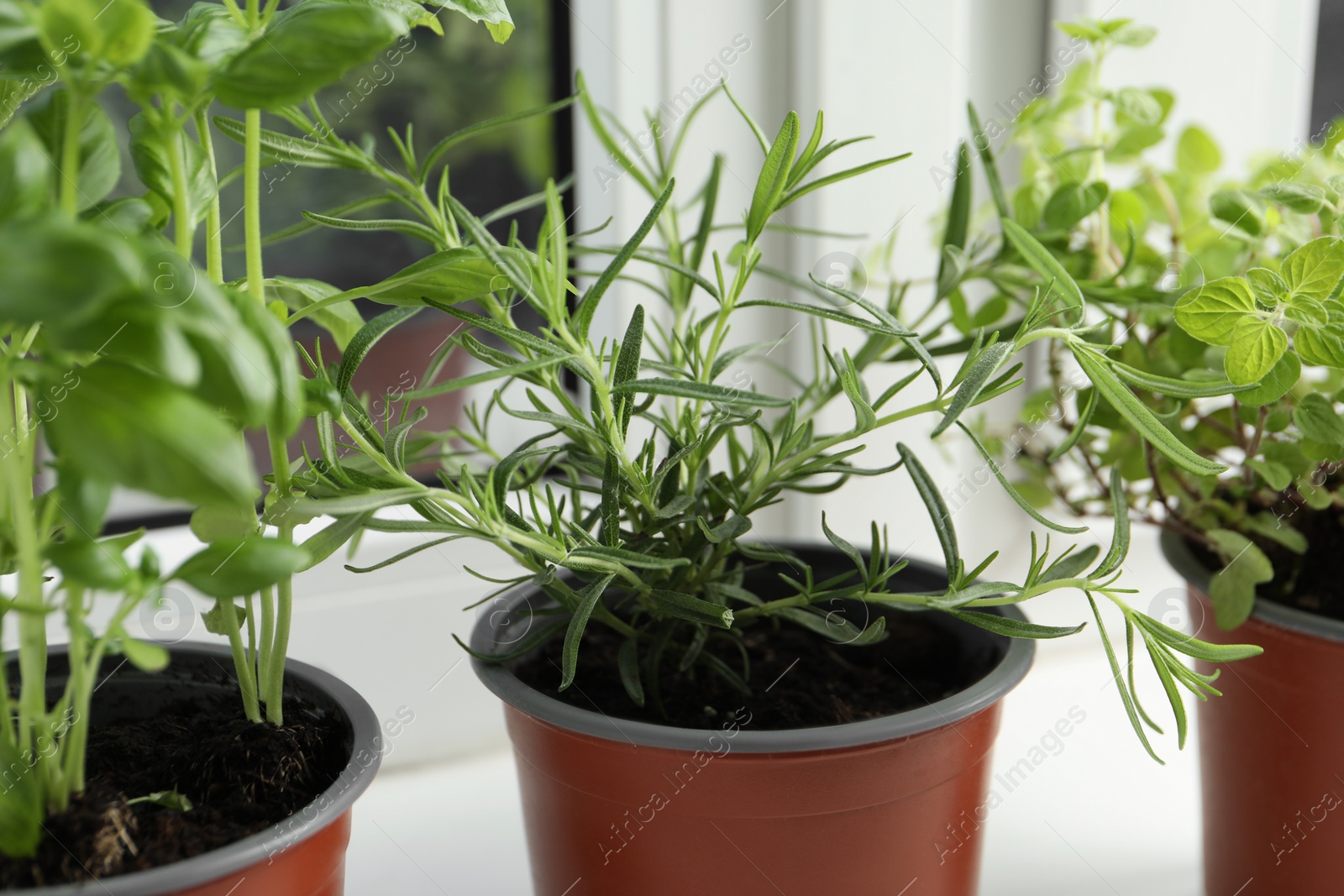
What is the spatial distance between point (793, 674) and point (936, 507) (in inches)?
5.7

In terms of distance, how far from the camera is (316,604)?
2.63 feet

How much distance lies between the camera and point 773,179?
1.66ft

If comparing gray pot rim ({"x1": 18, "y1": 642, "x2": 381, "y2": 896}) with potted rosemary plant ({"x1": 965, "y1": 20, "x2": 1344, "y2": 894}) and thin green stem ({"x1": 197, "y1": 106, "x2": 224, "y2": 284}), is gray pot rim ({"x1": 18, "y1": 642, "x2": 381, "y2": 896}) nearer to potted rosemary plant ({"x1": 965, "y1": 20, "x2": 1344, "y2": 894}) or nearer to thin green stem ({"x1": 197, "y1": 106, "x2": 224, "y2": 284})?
thin green stem ({"x1": 197, "y1": 106, "x2": 224, "y2": 284})

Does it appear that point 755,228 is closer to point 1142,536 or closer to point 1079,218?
point 1079,218

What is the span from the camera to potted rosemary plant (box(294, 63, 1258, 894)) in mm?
484

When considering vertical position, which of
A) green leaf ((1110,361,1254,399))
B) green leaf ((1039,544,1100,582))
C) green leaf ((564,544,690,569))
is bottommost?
green leaf ((1039,544,1100,582))

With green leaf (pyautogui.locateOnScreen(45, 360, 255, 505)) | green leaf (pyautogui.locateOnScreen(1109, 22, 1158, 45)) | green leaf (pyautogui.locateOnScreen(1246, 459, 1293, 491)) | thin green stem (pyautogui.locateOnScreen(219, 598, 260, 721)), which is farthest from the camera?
green leaf (pyautogui.locateOnScreen(1109, 22, 1158, 45))

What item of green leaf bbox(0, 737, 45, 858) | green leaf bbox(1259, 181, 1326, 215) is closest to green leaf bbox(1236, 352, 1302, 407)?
green leaf bbox(1259, 181, 1326, 215)

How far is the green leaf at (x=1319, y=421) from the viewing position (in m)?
0.58

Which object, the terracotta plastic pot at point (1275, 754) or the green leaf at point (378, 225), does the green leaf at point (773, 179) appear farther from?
the terracotta plastic pot at point (1275, 754)

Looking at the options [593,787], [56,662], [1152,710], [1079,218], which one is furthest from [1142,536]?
[56,662]

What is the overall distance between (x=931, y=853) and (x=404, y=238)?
0.78 m

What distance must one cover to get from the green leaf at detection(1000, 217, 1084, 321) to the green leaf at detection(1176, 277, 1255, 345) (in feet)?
0.16

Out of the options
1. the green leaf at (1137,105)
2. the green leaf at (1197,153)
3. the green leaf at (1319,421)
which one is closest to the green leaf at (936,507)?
the green leaf at (1319,421)
